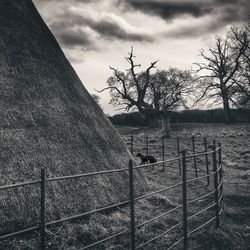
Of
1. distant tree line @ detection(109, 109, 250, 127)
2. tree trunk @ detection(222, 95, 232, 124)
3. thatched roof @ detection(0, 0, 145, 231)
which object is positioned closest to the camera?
thatched roof @ detection(0, 0, 145, 231)

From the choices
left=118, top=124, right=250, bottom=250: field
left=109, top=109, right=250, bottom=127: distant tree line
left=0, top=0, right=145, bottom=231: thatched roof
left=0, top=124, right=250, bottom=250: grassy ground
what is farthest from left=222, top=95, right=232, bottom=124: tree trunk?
left=0, top=0, right=145, bottom=231: thatched roof

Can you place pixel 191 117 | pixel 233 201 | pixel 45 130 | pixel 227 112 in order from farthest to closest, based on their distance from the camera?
pixel 191 117 < pixel 227 112 < pixel 233 201 < pixel 45 130

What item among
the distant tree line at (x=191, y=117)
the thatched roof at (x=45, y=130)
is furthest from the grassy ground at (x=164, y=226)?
the distant tree line at (x=191, y=117)

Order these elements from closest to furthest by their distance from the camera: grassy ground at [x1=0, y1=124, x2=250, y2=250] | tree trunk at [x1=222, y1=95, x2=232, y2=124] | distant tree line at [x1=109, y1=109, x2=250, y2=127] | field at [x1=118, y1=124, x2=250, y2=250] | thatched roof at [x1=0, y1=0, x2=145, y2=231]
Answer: grassy ground at [x1=0, y1=124, x2=250, y2=250] → thatched roof at [x1=0, y1=0, x2=145, y2=231] → field at [x1=118, y1=124, x2=250, y2=250] → tree trunk at [x1=222, y1=95, x2=232, y2=124] → distant tree line at [x1=109, y1=109, x2=250, y2=127]

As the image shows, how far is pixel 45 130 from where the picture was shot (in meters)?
7.16

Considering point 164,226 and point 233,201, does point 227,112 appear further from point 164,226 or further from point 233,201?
point 164,226

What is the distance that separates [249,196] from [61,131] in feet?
18.8

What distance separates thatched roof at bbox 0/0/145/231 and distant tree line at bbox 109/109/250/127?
30.8 m

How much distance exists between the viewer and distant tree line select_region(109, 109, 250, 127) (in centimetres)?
3792

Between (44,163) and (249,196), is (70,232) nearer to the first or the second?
(44,163)

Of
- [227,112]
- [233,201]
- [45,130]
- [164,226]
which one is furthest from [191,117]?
[45,130]

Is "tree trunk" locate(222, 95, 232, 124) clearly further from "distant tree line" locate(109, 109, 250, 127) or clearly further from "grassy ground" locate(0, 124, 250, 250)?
"grassy ground" locate(0, 124, 250, 250)

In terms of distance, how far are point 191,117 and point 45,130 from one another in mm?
34624

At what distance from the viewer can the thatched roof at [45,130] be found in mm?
6227
